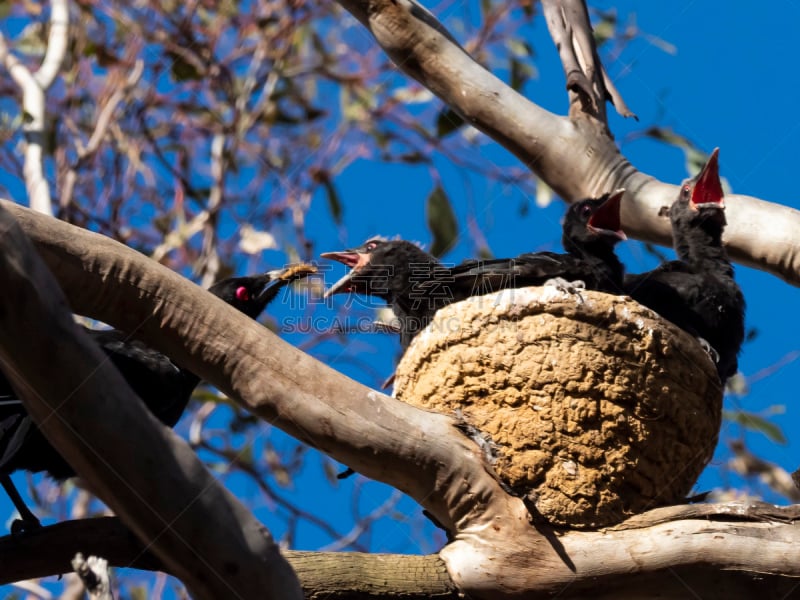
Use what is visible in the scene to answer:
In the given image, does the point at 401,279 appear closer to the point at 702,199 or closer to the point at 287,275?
the point at 287,275

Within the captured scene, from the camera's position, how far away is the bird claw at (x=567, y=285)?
5.12 metres

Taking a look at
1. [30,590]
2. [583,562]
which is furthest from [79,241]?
[30,590]

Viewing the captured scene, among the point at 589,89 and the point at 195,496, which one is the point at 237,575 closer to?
the point at 195,496

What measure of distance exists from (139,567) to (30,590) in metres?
4.05

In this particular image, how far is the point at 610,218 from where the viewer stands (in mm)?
6094

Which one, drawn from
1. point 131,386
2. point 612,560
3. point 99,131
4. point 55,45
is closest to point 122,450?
point 612,560

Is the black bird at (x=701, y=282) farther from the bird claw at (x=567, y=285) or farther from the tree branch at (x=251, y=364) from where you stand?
the tree branch at (x=251, y=364)

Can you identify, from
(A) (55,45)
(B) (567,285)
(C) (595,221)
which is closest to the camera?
(B) (567,285)

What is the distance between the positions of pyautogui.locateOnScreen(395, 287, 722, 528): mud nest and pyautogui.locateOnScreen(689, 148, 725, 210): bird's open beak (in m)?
1.34

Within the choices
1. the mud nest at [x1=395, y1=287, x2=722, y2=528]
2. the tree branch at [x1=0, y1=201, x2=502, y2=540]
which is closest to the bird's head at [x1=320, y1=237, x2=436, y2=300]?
the mud nest at [x1=395, y1=287, x2=722, y2=528]

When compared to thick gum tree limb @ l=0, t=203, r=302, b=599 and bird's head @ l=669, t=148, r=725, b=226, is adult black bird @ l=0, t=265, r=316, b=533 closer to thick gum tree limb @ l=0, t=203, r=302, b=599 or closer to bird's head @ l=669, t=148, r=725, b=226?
thick gum tree limb @ l=0, t=203, r=302, b=599

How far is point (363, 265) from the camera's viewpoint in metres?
6.44

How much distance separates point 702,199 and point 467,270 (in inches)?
64.7

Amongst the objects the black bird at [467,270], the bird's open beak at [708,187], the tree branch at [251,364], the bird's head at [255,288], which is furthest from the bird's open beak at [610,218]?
the tree branch at [251,364]
